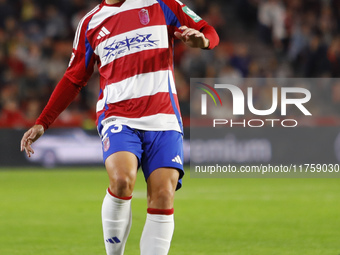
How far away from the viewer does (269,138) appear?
47.9 feet

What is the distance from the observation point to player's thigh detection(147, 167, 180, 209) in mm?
4520

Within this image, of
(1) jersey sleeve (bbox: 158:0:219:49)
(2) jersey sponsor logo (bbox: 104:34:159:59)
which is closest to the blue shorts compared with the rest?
(2) jersey sponsor logo (bbox: 104:34:159:59)

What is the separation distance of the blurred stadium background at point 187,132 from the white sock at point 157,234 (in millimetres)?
1690

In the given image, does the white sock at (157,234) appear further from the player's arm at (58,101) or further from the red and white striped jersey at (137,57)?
the player's arm at (58,101)

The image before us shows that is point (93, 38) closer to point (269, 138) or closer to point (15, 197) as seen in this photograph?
point (15, 197)

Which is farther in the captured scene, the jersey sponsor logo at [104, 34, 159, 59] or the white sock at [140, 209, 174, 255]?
the jersey sponsor logo at [104, 34, 159, 59]

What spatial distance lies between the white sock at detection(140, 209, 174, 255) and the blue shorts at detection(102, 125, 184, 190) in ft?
0.88

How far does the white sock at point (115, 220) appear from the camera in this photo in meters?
4.62

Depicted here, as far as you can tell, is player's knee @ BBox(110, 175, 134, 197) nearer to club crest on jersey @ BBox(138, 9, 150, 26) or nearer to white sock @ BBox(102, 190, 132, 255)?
white sock @ BBox(102, 190, 132, 255)

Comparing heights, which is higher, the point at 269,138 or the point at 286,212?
the point at 286,212

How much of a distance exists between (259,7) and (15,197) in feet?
32.5

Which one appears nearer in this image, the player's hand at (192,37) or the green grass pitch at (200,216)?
the player's hand at (192,37)

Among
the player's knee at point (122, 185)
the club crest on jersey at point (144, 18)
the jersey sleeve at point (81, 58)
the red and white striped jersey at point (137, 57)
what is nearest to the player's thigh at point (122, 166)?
the player's knee at point (122, 185)

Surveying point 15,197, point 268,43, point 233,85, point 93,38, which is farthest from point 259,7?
point 93,38
